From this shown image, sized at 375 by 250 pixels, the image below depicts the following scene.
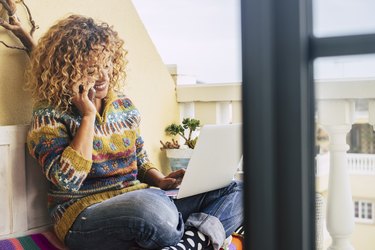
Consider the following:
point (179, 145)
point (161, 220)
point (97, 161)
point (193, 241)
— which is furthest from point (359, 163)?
point (179, 145)

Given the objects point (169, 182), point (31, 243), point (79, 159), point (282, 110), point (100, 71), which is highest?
point (100, 71)

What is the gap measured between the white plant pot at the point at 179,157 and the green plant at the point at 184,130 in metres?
0.04

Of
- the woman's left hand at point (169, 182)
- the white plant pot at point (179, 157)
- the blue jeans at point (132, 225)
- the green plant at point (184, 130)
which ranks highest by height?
the green plant at point (184, 130)

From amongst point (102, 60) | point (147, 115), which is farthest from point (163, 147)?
point (102, 60)

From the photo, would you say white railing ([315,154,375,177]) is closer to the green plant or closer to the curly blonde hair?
the curly blonde hair

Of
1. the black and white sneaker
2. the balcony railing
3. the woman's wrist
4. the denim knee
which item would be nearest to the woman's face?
the woman's wrist

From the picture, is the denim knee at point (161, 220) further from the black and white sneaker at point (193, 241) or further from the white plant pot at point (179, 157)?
the white plant pot at point (179, 157)

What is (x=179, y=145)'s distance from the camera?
7.30 feet

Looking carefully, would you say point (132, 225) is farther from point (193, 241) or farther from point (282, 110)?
point (282, 110)

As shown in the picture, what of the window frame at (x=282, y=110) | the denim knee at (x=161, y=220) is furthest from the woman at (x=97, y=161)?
the window frame at (x=282, y=110)

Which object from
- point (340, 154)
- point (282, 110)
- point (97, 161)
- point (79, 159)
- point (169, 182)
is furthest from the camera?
point (169, 182)

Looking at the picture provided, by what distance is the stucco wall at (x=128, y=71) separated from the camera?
154cm

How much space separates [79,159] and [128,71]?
2.49ft

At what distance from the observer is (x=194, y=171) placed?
1.48 metres
